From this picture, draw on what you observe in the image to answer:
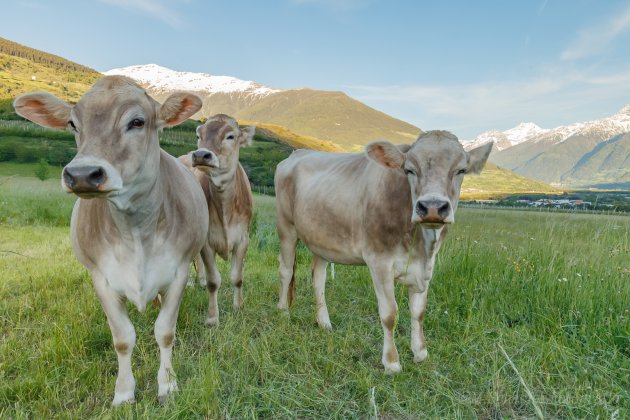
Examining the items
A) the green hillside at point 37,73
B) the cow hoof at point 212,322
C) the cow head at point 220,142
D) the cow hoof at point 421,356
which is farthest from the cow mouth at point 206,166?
the green hillside at point 37,73

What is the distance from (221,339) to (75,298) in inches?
97.4

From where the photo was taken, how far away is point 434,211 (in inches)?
112

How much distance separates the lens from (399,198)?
364 centimetres

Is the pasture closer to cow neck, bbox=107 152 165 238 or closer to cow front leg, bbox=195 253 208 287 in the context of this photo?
cow front leg, bbox=195 253 208 287

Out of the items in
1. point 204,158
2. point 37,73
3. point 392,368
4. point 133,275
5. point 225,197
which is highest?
point 37,73

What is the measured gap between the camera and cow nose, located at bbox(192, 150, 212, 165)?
4.73 metres

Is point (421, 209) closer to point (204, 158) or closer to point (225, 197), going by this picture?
point (204, 158)

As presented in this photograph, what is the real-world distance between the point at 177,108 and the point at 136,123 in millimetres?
447

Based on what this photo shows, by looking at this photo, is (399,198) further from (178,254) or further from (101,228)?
(101,228)

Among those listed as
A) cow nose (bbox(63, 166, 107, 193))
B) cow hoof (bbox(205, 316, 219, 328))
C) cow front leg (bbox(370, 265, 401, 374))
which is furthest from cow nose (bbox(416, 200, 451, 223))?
cow hoof (bbox(205, 316, 219, 328))

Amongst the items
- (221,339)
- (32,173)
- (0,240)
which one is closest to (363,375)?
(221,339)

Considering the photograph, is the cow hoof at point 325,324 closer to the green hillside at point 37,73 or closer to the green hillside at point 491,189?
the green hillside at point 491,189

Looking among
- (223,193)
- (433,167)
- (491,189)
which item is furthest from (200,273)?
(491,189)

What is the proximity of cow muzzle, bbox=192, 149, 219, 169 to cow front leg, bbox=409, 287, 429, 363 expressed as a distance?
2.77 m
